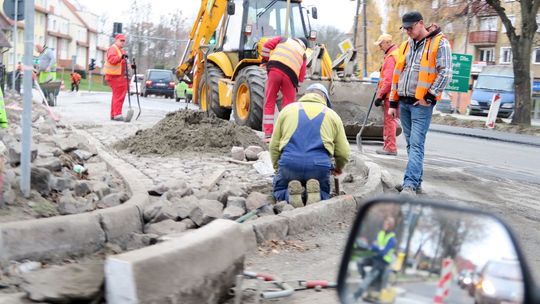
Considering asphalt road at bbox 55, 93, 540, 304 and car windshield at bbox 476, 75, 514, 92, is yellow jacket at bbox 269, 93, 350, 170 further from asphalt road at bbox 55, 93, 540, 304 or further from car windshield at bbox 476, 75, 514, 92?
car windshield at bbox 476, 75, 514, 92

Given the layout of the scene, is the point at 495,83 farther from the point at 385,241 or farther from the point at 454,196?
the point at 385,241

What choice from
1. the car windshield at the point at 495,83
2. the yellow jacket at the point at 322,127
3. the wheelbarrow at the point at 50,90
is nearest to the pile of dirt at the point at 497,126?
the car windshield at the point at 495,83

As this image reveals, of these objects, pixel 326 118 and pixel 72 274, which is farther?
pixel 326 118

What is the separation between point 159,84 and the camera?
1821 inches

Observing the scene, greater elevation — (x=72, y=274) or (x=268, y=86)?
(x=268, y=86)

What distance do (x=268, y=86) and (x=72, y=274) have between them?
691 cm

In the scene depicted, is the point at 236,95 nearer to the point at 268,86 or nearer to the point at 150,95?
the point at 268,86

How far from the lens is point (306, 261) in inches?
193

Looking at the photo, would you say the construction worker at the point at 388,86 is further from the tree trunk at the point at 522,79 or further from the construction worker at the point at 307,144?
the tree trunk at the point at 522,79

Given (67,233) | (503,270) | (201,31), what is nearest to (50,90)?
(201,31)

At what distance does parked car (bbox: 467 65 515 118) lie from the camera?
128 ft

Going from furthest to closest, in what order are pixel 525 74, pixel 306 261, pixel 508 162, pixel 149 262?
pixel 525 74 < pixel 508 162 < pixel 306 261 < pixel 149 262

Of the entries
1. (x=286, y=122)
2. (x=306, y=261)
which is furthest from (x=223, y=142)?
(x=306, y=261)

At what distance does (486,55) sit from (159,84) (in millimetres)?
38734
